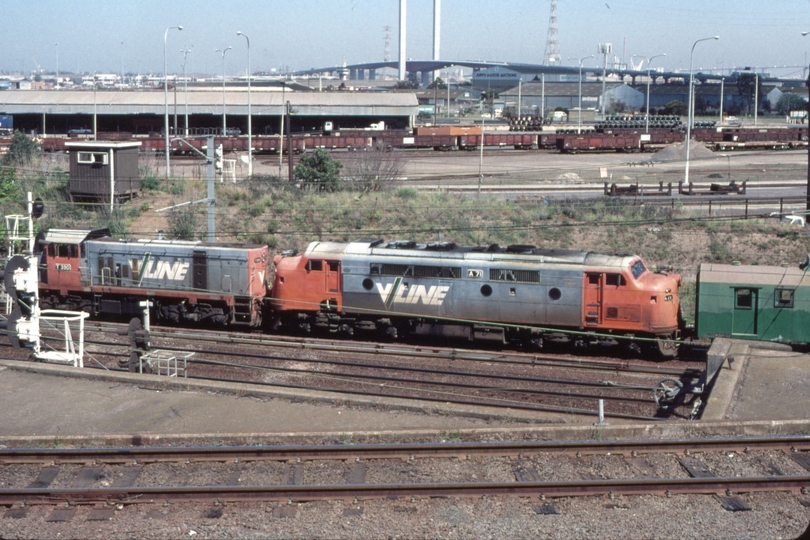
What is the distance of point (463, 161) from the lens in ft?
175

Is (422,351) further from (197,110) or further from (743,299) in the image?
(197,110)

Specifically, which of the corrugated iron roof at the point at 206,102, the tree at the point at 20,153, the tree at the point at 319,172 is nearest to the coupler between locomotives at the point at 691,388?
the tree at the point at 319,172

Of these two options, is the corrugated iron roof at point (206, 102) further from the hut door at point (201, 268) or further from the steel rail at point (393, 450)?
the steel rail at point (393, 450)

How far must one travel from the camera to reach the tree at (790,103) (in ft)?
395

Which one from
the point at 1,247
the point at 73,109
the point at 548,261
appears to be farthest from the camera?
the point at 73,109

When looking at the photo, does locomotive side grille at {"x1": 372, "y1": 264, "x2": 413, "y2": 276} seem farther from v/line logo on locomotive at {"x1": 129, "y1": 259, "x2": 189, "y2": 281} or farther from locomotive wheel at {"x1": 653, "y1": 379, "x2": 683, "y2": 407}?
locomotive wheel at {"x1": 653, "y1": 379, "x2": 683, "y2": 407}

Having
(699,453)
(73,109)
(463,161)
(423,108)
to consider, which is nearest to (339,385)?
(699,453)

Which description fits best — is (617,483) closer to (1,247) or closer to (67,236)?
(67,236)

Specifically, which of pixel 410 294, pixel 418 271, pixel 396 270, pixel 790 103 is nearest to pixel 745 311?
pixel 418 271

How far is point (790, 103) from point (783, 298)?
381 ft

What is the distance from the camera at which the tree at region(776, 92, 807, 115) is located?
120m

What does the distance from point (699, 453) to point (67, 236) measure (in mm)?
19205

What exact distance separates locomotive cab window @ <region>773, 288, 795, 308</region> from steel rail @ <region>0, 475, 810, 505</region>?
1004 cm

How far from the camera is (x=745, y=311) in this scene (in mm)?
19250
